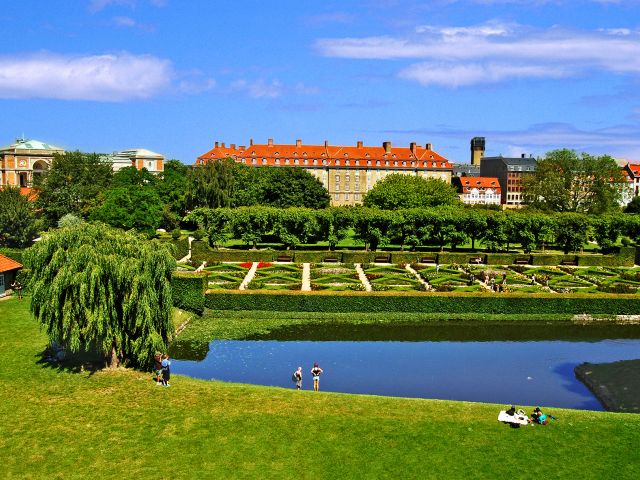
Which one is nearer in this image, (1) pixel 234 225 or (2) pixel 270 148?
(1) pixel 234 225

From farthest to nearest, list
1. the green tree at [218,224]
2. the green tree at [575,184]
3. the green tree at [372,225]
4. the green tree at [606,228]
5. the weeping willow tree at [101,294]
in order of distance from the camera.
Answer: the green tree at [575,184]
the green tree at [606,228]
the green tree at [218,224]
the green tree at [372,225]
the weeping willow tree at [101,294]

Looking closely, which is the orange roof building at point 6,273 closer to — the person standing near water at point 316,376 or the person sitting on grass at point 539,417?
the person standing near water at point 316,376

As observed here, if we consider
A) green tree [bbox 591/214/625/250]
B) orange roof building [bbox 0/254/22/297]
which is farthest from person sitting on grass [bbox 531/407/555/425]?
green tree [bbox 591/214/625/250]

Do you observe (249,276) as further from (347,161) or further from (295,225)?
(347,161)

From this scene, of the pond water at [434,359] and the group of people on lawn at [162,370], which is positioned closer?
the group of people on lawn at [162,370]

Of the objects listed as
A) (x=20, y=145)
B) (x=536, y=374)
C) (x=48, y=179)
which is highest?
(x=20, y=145)

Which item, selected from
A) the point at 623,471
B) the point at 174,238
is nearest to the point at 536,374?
the point at 623,471

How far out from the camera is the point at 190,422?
20.6 metres

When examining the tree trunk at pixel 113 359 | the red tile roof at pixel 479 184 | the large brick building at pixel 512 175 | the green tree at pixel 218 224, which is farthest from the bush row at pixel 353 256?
the large brick building at pixel 512 175

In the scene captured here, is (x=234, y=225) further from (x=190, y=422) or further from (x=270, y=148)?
(x=270, y=148)

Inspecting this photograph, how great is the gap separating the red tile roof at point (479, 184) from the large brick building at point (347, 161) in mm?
22364

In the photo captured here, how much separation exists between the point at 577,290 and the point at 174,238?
3865cm

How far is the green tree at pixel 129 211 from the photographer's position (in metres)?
66.4

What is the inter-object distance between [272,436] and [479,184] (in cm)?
14234
